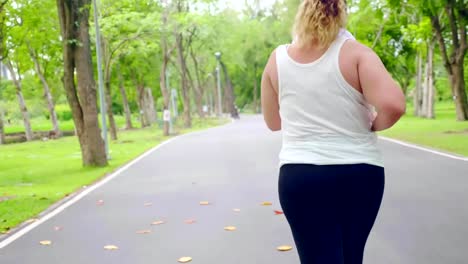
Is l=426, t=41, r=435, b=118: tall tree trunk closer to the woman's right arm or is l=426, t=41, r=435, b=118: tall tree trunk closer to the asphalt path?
the asphalt path

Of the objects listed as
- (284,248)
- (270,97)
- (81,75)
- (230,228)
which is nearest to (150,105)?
(81,75)

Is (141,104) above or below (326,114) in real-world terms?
below

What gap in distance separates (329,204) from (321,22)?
75 centimetres

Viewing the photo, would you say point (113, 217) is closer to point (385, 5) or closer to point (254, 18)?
point (385, 5)

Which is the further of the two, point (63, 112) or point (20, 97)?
point (63, 112)

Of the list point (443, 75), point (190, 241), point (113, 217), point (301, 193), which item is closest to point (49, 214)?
point (113, 217)

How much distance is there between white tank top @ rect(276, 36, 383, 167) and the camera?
228cm

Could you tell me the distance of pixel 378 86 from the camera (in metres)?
2.20

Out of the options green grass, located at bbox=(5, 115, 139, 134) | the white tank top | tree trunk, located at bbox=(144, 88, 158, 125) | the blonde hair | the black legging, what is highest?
the blonde hair

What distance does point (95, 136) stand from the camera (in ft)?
47.5

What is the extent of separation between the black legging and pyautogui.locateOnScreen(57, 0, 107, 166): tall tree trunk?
1258 cm

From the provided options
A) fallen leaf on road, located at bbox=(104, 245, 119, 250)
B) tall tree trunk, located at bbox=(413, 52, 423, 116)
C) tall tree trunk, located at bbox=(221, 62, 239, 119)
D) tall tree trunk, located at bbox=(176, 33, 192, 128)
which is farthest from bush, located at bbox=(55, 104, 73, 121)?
fallen leaf on road, located at bbox=(104, 245, 119, 250)

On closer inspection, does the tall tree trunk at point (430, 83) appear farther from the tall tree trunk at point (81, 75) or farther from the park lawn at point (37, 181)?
the tall tree trunk at point (81, 75)

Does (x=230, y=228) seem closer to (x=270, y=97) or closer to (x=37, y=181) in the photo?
(x=270, y=97)
